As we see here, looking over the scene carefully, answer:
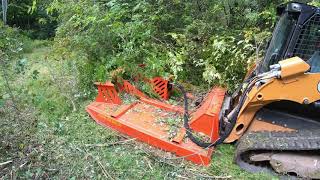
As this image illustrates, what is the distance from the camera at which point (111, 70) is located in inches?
230

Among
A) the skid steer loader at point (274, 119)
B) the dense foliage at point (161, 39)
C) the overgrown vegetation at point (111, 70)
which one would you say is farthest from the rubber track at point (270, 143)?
the dense foliage at point (161, 39)

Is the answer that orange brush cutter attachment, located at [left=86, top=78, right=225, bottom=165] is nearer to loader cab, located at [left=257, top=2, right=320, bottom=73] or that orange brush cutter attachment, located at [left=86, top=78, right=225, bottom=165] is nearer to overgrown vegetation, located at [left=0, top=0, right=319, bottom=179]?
overgrown vegetation, located at [left=0, top=0, right=319, bottom=179]

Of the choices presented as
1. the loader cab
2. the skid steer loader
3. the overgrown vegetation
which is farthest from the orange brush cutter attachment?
the loader cab

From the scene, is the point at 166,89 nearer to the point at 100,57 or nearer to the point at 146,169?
the point at 100,57

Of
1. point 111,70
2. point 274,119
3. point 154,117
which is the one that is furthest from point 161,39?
point 274,119

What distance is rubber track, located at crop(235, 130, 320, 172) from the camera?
159 inches

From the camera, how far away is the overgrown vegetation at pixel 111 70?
168 inches

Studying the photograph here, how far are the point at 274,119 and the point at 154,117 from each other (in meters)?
1.46

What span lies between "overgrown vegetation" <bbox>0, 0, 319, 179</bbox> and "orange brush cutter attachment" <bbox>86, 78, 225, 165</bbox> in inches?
4.7

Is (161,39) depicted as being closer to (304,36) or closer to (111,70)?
(111,70)

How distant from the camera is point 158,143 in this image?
4.57 metres

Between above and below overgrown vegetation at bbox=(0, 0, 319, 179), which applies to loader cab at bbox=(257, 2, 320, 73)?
above

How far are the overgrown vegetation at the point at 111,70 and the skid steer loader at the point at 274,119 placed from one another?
0.58ft

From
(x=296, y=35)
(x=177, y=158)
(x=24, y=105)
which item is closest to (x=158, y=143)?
(x=177, y=158)
